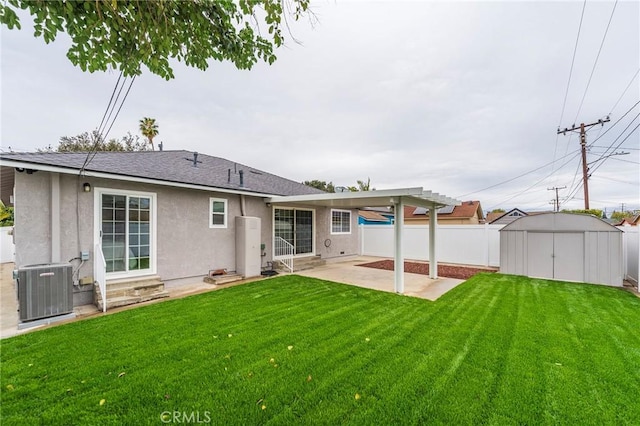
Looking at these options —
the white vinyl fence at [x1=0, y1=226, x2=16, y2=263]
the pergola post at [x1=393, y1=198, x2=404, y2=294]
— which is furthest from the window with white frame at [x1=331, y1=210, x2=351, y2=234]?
the white vinyl fence at [x1=0, y1=226, x2=16, y2=263]

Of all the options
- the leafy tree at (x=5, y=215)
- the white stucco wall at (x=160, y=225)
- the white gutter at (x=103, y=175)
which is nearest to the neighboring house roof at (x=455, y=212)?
the white stucco wall at (x=160, y=225)

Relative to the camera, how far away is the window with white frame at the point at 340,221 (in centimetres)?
1432

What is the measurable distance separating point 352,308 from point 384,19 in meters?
6.80

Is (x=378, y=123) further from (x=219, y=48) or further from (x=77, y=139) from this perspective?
(x=77, y=139)

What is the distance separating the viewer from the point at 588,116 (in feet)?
49.1

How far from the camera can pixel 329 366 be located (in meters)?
3.44

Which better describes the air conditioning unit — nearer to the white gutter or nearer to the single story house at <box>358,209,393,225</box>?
the white gutter

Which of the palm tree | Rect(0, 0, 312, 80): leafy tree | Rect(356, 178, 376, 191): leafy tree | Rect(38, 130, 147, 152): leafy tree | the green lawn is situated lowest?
the green lawn

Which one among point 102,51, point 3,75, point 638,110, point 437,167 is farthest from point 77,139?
point 638,110

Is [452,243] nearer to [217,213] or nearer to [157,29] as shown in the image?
[217,213]

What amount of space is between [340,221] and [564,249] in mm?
9341

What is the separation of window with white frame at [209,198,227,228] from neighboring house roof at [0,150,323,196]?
0.60m

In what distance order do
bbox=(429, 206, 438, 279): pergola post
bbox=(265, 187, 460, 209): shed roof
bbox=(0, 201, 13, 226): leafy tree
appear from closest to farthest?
bbox=(265, 187, 460, 209): shed roof < bbox=(429, 206, 438, 279): pergola post < bbox=(0, 201, 13, 226): leafy tree

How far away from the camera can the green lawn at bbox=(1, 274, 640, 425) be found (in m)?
2.60
